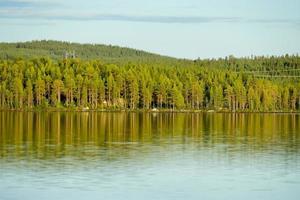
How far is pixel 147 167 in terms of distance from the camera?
1661 inches

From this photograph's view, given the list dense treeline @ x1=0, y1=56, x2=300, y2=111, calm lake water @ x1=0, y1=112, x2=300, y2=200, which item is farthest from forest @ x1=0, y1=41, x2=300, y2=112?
calm lake water @ x1=0, y1=112, x2=300, y2=200

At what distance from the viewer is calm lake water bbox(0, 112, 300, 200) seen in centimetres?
3366

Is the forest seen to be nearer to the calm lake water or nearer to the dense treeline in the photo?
the dense treeline

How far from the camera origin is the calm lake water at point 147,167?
33656 mm

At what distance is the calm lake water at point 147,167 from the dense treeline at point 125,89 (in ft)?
275

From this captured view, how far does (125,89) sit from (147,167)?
380 ft

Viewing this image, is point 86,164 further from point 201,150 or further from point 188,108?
point 188,108

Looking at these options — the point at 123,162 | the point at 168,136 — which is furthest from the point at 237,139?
the point at 123,162

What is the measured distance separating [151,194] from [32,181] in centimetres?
633

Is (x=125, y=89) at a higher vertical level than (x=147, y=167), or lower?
higher

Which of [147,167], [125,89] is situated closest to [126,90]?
[125,89]

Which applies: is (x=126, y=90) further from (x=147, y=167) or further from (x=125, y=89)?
(x=147, y=167)

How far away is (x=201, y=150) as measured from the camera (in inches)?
2121

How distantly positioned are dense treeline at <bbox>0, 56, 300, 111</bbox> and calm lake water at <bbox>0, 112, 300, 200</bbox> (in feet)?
275
